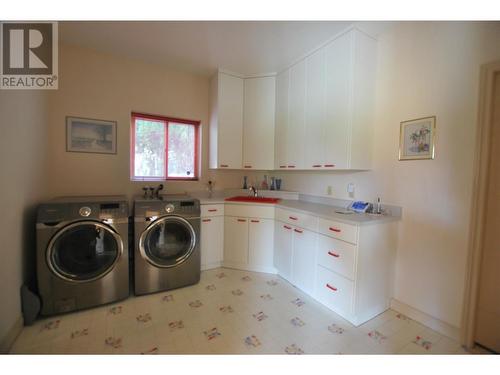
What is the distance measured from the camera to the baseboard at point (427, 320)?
167cm

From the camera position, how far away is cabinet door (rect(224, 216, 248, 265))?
2.79 metres

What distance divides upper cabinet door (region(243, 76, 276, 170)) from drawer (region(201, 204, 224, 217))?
0.75 meters

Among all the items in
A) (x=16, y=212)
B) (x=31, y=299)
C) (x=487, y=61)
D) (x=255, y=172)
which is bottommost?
(x=31, y=299)

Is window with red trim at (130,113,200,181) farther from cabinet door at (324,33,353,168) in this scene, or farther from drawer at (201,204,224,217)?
cabinet door at (324,33,353,168)

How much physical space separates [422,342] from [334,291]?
66 cm

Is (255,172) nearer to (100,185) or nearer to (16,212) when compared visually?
(100,185)

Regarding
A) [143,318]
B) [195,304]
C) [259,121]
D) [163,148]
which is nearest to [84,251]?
[143,318]

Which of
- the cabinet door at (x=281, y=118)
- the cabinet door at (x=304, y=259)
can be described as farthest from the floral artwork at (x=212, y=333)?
the cabinet door at (x=281, y=118)

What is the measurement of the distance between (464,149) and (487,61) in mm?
603

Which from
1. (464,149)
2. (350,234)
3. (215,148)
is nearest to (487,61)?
(464,149)

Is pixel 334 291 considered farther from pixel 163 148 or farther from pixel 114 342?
pixel 163 148

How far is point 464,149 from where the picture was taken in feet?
5.28

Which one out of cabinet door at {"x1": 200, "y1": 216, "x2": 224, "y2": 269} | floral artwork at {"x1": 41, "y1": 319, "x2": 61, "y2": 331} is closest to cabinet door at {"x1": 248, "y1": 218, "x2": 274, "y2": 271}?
cabinet door at {"x1": 200, "y1": 216, "x2": 224, "y2": 269}
